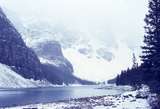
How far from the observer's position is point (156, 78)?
202 feet

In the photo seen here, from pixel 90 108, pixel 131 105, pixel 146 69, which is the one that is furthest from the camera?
pixel 146 69

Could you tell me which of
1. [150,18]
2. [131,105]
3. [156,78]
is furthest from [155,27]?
[131,105]

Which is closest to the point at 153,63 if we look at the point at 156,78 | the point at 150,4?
the point at 156,78

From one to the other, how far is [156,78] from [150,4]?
9.67m

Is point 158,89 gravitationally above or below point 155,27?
below

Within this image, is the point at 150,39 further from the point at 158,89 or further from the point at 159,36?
the point at 158,89

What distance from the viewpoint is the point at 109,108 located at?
2138 inches

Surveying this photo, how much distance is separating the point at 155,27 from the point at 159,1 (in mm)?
3689

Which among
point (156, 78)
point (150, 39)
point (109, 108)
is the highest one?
point (150, 39)

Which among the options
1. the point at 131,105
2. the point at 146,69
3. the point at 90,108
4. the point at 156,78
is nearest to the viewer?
the point at 131,105

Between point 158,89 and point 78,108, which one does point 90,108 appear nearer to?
point 78,108

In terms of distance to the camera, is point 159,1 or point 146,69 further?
point 146,69

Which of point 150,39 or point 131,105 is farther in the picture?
point 150,39

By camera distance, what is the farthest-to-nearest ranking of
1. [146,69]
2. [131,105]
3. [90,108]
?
1. [146,69]
2. [90,108]
3. [131,105]
